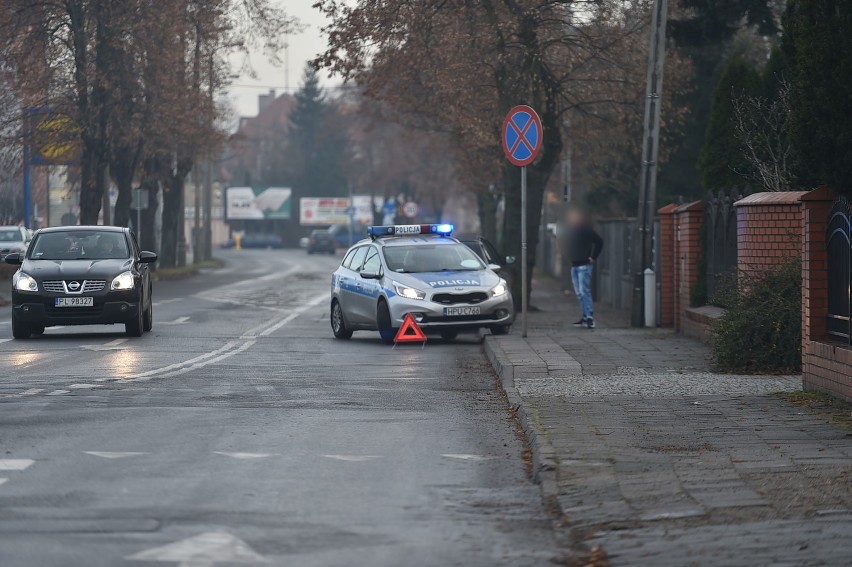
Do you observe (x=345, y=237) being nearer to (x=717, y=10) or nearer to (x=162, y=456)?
(x=717, y=10)

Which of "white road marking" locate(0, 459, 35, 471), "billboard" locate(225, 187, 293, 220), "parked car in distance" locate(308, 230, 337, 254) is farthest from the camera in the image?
"billboard" locate(225, 187, 293, 220)

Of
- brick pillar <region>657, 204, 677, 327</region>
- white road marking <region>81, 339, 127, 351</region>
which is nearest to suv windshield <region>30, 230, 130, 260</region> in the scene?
white road marking <region>81, 339, 127, 351</region>

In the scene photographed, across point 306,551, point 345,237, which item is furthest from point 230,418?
point 345,237

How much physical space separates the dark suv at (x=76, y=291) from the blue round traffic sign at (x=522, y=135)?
5410 mm

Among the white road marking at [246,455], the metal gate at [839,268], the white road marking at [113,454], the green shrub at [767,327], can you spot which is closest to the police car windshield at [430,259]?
the green shrub at [767,327]

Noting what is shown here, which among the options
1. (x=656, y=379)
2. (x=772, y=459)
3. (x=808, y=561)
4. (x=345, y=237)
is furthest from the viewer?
(x=345, y=237)

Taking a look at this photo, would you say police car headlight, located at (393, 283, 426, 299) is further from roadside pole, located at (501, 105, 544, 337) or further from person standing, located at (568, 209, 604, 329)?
person standing, located at (568, 209, 604, 329)

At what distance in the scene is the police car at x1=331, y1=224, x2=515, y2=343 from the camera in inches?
826

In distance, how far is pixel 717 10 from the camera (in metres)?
32.5

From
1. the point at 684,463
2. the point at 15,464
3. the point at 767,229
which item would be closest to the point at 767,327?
the point at 767,229

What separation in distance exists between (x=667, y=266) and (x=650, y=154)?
196 cm

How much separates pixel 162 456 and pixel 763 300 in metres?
7.63

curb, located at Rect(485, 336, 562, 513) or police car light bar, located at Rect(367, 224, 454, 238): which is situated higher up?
police car light bar, located at Rect(367, 224, 454, 238)

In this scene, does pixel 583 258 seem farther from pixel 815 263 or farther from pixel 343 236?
pixel 343 236
